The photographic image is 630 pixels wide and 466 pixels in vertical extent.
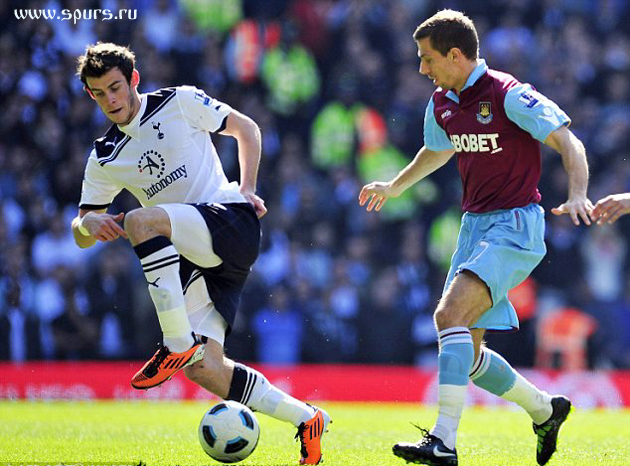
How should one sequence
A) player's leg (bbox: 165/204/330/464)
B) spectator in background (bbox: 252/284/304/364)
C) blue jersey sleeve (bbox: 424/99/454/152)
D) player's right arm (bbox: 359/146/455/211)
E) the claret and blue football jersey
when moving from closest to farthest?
the claret and blue football jersey
player's leg (bbox: 165/204/330/464)
blue jersey sleeve (bbox: 424/99/454/152)
player's right arm (bbox: 359/146/455/211)
spectator in background (bbox: 252/284/304/364)

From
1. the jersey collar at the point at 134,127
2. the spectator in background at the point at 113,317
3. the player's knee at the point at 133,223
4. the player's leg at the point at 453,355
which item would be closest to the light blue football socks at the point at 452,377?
the player's leg at the point at 453,355

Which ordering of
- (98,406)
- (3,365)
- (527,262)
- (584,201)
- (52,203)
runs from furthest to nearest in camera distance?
(52,203), (3,365), (98,406), (527,262), (584,201)

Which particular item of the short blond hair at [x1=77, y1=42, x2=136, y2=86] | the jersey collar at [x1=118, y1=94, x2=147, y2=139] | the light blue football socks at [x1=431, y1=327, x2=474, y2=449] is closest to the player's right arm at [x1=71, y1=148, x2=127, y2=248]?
the jersey collar at [x1=118, y1=94, x2=147, y2=139]

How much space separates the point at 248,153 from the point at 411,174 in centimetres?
105

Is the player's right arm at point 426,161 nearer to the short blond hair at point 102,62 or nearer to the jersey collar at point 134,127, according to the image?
the jersey collar at point 134,127

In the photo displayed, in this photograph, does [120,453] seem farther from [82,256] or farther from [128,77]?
[82,256]

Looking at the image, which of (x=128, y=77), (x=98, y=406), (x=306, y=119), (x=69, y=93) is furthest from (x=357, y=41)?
(x=128, y=77)

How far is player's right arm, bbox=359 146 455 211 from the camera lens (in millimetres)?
6344

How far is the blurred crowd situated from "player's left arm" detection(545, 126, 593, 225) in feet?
23.6

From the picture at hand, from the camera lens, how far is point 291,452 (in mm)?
6488

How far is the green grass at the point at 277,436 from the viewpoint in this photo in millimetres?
6043

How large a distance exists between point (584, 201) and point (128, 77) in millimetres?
2627

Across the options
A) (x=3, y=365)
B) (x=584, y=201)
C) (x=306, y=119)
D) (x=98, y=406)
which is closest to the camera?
(x=584, y=201)

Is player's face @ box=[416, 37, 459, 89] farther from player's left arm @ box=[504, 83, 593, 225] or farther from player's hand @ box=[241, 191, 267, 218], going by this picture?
player's hand @ box=[241, 191, 267, 218]
